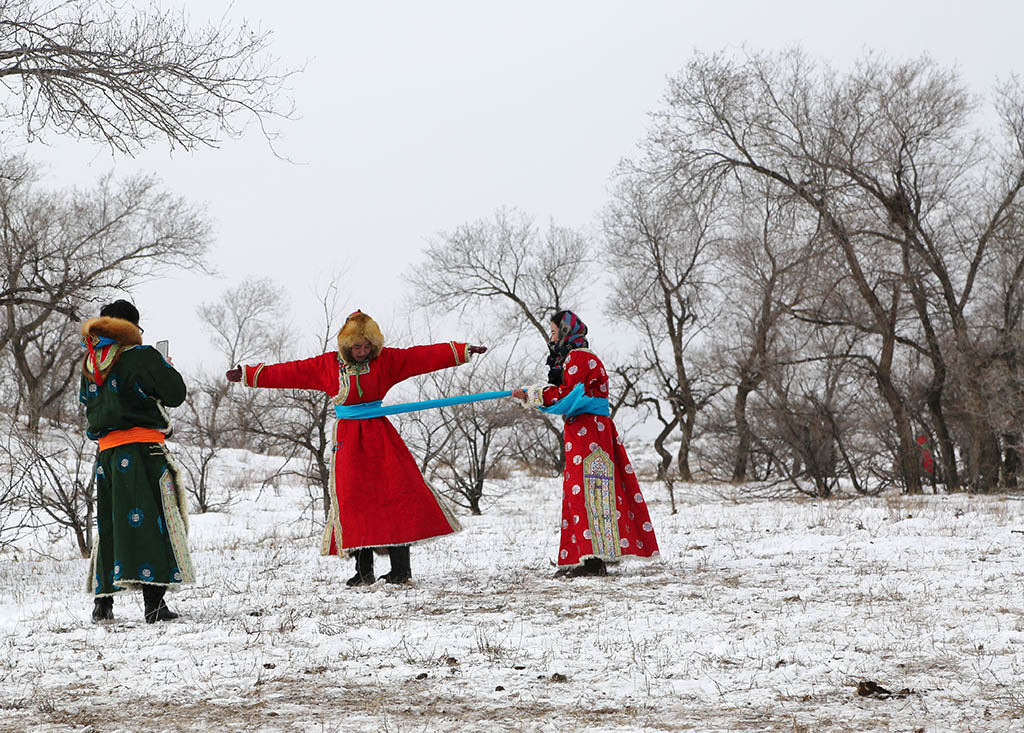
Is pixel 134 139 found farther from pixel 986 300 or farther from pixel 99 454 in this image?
pixel 986 300

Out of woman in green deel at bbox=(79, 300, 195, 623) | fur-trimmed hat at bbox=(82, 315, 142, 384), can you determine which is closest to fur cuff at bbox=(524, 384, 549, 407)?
woman in green deel at bbox=(79, 300, 195, 623)

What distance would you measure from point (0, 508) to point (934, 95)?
51.4 ft

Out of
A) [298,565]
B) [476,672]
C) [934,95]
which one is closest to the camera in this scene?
[476,672]

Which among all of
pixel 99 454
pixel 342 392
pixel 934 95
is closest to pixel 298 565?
pixel 342 392

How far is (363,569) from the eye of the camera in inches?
274

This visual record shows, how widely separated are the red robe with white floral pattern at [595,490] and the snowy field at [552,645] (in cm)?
26

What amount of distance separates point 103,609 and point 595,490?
3393 mm

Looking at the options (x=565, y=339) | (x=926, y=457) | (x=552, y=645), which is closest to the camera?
(x=552, y=645)

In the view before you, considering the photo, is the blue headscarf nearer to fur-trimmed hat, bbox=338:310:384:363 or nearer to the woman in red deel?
the woman in red deel

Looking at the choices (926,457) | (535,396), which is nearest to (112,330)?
(535,396)

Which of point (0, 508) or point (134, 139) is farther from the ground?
point (134, 139)

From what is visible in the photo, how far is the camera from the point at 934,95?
17016 millimetres

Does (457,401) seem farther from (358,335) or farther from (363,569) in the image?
(363,569)

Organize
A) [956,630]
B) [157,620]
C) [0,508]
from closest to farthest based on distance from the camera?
[956,630], [157,620], [0,508]
